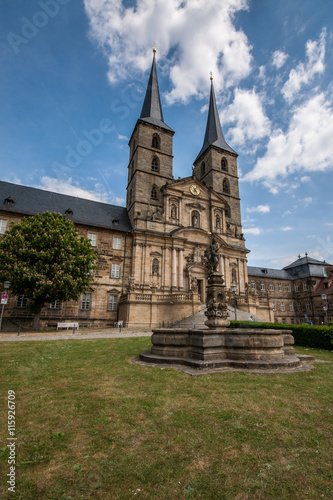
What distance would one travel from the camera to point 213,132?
46531 mm

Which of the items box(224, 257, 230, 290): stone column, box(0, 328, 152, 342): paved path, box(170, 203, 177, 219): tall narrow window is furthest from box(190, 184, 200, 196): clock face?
box(0, 328, 152, 342): paved path

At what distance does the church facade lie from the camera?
26.4m

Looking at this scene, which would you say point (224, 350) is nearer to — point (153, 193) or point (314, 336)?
point (314, 336)

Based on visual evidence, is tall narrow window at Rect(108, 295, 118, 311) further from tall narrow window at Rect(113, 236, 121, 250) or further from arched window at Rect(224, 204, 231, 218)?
arched window at Rect(224, 204, 231, 218)

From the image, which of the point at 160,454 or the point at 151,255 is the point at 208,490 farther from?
the point at 151,255

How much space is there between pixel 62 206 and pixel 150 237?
35.7 feet

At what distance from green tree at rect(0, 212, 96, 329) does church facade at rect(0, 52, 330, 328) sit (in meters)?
6.04

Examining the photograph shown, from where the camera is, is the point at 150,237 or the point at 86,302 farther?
the point at 150,237

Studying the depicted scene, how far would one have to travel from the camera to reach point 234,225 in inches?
1565

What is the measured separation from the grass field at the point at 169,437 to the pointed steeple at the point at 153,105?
38.5 m

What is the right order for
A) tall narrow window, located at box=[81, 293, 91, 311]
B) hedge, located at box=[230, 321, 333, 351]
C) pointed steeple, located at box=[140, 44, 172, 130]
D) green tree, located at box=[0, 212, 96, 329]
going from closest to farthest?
hedge, located at box=[230, 321, 333, 351]
green tree, located at box=[0, 212, 96, 329]
tall narrow window, located at box=[81, 293, 91, 311]
pointed steeple, located at box=[140, 44, 172, 130]

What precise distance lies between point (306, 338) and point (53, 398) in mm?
14323

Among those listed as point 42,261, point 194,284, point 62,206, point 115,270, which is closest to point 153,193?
point 62,206

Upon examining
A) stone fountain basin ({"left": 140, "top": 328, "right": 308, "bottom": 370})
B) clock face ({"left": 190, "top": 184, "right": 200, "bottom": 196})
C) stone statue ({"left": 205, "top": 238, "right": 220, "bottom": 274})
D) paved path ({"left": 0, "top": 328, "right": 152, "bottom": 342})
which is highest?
clock face ({"left": 190, "top": 184, "right": 200, "bottom": 196})
